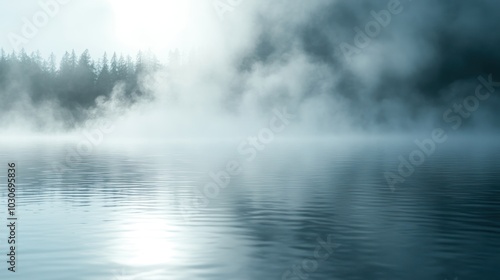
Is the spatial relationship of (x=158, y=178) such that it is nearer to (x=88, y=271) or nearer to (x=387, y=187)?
(x=387, y=187)

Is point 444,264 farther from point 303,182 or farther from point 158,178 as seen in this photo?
point 158,178

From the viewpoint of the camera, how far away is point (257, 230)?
115 feet

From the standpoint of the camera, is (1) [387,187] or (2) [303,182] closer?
(1) [387,187]

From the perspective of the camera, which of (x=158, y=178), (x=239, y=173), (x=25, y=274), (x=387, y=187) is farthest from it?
(x=239, y=173)

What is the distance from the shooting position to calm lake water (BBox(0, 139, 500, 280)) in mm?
25594

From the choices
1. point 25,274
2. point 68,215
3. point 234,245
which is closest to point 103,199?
point 68,215

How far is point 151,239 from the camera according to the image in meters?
32.0

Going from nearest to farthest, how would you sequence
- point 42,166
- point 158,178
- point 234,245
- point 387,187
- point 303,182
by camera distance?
point 234,245 → point 387,187 → point 303,182 → point 158,178 → point 42,166

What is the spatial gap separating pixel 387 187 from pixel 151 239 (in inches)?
1272

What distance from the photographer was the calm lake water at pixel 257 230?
25.6 m

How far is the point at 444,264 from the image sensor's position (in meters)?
26.4

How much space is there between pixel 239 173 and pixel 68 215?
126ft

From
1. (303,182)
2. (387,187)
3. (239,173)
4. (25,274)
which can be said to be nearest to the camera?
(25,274)

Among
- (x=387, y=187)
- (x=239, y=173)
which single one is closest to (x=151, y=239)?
(x=387, y=187)
